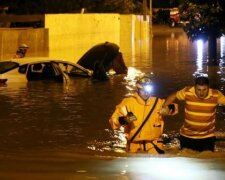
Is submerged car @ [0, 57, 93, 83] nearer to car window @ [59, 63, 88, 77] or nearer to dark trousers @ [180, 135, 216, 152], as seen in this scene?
car window @ [59, 63, 88, 77]

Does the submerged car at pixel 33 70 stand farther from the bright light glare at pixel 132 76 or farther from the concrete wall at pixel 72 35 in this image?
the concrete wall at pixel 72 35

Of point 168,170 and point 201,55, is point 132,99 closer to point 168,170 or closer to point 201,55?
point 168,170

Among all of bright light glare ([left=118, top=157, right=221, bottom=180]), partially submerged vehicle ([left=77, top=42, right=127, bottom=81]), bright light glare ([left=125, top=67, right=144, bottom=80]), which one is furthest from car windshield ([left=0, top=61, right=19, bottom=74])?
bright light glare ([left=118, top=157, right=221, bottom=180])

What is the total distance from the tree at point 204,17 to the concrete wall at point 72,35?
11301 millimetres

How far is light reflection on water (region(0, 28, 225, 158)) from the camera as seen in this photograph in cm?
1236

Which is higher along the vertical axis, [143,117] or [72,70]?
[143,117]

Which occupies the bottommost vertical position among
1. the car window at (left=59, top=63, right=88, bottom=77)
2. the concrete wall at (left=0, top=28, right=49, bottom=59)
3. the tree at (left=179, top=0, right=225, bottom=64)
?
the car window at (left=59, top=63, right=88, bottom=77)

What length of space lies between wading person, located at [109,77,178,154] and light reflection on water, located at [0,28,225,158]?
8.65 ft

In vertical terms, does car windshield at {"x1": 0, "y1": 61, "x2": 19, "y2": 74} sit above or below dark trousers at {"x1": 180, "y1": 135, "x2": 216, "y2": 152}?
above

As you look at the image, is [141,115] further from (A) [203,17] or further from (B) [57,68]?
(B) [57,68]

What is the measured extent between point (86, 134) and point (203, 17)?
24.3ft

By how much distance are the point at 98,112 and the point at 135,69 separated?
12050 mm

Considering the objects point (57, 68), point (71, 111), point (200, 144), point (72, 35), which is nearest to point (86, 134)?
point (71, 111)

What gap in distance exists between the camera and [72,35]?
38312mm
